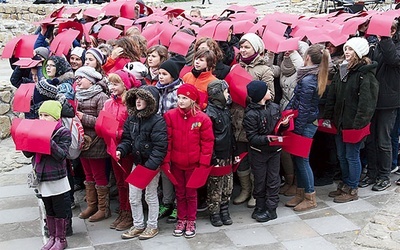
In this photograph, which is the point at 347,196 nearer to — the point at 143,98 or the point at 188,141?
the point at 188,141

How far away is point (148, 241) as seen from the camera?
489cm

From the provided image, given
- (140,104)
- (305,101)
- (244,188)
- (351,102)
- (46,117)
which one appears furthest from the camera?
(244,188)

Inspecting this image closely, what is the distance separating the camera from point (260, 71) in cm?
541

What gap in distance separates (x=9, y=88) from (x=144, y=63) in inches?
126

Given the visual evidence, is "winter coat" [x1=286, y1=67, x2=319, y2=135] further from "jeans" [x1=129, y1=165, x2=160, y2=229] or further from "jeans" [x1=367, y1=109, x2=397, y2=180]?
"jeans" [x1=129, y1=165, x2=160, y2=229]

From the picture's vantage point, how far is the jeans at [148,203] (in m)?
4.97

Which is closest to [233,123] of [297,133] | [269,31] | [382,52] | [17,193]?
[297,133]

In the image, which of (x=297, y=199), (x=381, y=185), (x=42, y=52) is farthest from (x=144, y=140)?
(x=381, y=185)

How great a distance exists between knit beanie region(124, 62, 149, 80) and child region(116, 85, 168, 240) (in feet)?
1.69

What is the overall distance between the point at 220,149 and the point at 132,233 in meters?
1.12

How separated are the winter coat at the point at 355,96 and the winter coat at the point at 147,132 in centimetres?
192

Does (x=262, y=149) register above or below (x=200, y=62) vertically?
below

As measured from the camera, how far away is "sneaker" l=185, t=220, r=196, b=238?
16.3 feet

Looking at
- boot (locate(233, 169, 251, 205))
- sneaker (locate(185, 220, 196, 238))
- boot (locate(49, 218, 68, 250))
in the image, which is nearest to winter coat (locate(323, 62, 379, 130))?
boot (locate(233, 169, 251, 205))
